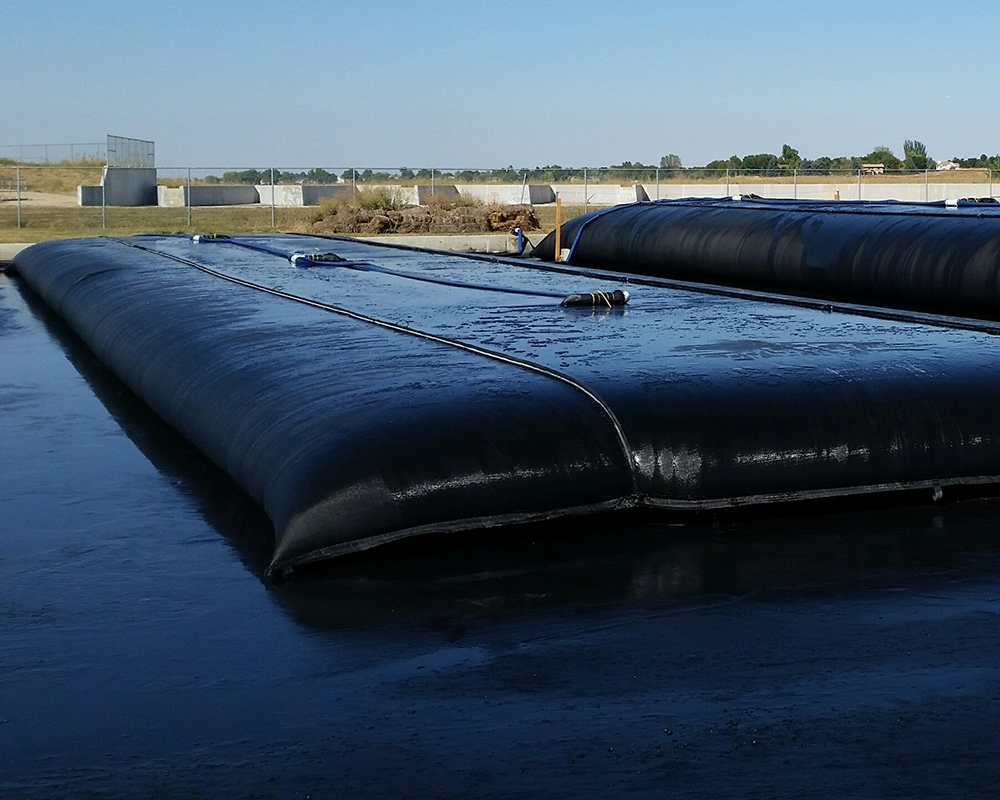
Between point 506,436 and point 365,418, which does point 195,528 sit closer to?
point 365,418

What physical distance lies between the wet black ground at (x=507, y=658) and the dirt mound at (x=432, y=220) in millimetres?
21246

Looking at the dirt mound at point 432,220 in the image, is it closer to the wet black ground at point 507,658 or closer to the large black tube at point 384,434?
the large black tube at point 384,434

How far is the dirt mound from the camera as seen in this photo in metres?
26.4

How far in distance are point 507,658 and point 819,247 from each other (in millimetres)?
9467

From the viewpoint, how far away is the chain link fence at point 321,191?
30.9 metres

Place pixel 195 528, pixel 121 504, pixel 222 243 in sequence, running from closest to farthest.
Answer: pixel 195 528, pixel 121 504, pixel 222 243

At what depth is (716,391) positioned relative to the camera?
5070 mm

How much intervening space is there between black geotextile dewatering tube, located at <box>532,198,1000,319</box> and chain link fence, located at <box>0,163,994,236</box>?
1353 cm

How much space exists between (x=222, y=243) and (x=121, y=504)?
9618 millimetres

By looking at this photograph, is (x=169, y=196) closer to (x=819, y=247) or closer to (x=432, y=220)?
A: (x=432, y=220)

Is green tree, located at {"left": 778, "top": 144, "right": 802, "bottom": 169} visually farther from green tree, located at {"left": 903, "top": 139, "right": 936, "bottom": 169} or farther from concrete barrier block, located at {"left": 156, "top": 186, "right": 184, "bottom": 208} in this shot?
concrete barrier block, located at {"left": 156, "top": 186, "right": 184, "bottom": 208}

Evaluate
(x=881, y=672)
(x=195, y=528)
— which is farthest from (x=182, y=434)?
(x=881, y=672)

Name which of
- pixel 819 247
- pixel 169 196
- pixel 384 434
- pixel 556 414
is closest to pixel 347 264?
pixel 819 247

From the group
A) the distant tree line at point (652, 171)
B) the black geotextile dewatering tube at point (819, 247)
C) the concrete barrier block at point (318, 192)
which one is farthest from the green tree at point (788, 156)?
the black geotextile dewatering tube at point (819, 247)
